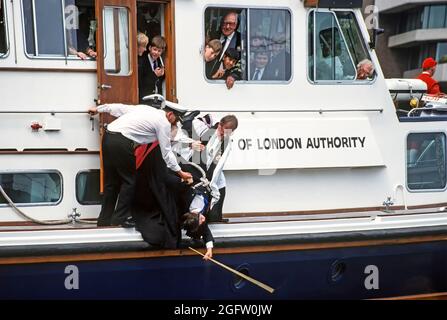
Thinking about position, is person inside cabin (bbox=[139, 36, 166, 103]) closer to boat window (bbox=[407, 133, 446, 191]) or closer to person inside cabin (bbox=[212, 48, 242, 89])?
person inside cabin (bbox=[212, 48, 242, 89])

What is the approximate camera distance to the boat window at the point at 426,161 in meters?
6.04

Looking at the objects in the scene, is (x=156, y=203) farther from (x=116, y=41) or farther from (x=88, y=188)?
(x=116, y=41)

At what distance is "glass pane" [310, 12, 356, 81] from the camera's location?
5816 mm

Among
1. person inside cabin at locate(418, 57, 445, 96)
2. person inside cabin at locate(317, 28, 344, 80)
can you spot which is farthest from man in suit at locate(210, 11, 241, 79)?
Answer: person inside cabin at locate(418, 57, 445, 96)

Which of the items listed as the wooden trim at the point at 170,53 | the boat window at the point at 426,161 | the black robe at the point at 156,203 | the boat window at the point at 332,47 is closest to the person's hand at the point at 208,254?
the black robe at the point at 156,203

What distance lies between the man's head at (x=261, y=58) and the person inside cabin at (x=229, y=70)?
0.65 feet

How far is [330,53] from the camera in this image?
5883 millimetres

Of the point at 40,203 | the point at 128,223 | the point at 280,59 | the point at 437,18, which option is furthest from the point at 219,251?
the point at 437,18

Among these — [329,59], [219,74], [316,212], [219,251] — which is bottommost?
[219,251]

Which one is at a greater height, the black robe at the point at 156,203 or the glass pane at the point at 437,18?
the glass pane at the point at 437,18

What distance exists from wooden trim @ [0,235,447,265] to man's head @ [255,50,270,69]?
1.66 m

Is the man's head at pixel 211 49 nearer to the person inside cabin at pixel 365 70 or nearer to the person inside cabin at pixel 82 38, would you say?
the person inside cabin at pixel 82 38

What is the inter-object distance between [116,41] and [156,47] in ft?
1.13
